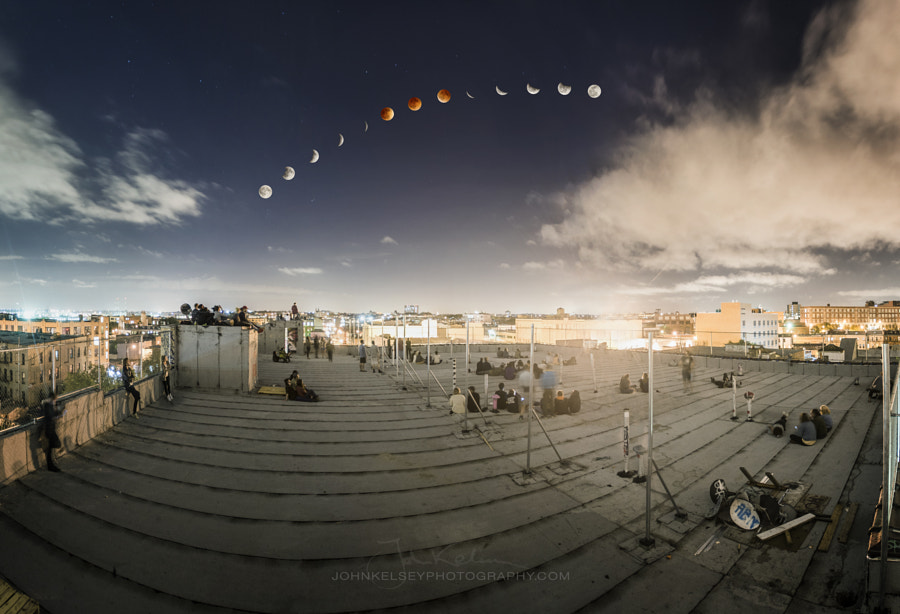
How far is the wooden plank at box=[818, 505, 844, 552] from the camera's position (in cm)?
552

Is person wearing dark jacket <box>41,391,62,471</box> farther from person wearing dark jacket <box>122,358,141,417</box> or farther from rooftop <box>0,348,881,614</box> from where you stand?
person wearing dark jacket <box>122,358,141,417</box>

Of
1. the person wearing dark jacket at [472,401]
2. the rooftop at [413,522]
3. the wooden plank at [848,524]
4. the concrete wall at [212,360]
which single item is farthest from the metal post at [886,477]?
the concrete wall at [212,360]

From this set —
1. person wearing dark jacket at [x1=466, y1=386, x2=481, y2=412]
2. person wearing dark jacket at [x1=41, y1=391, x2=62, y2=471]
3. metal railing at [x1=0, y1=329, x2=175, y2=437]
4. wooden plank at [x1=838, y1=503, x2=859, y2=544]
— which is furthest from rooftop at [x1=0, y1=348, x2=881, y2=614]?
metal railing at [x1=0, y1=329, x2=175, y2=437]

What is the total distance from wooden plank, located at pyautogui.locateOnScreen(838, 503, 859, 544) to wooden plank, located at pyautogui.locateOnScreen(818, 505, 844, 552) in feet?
0.30

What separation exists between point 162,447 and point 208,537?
16.5 feet

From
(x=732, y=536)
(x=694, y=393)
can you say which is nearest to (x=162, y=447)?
(x=732, y=536)

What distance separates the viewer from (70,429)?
8.62m

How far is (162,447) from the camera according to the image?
8992 millimetres

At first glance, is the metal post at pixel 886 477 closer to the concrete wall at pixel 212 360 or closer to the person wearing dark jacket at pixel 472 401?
the person wearing dark jacket at pixel 472 401

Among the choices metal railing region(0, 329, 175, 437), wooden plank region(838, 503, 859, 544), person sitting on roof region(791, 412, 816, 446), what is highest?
metal railing region(0, 329, 175, 437)

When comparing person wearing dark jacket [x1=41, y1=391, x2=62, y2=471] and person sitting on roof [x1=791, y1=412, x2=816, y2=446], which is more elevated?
person wearing dark jacket [x1=41, y1=391, x2=62, y2=471]

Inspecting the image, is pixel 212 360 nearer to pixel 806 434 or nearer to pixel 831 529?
pixel 831 529

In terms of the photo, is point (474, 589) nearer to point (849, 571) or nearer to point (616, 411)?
point (849, 571)

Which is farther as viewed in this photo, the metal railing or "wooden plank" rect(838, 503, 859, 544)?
the metal railing
